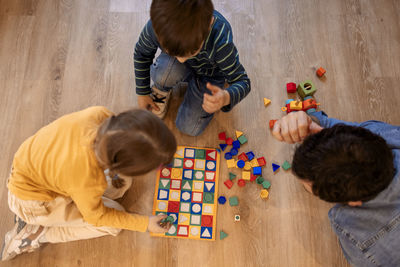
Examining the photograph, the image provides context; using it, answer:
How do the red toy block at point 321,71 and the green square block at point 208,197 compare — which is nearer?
the green square block at point 208,197

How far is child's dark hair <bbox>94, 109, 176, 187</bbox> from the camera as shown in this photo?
0.76 metres

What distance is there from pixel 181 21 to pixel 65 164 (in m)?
0.49

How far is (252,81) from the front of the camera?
1347 millimetres

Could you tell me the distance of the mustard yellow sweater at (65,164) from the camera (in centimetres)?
82

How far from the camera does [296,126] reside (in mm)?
975

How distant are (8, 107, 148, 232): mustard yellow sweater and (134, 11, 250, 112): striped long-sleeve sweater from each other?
280 millimetres

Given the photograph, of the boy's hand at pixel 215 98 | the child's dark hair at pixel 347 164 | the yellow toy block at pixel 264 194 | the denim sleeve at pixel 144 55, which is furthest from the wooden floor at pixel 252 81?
the child's dark hair at pixel 347 164

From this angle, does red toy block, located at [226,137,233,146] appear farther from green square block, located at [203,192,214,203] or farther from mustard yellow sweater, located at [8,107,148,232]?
mustard yellow sweater, located at [8,107,148,232]

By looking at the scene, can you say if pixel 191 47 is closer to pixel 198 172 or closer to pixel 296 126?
pixel 296 126

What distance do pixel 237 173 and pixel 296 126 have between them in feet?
1.17

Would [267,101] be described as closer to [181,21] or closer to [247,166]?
[247,166]

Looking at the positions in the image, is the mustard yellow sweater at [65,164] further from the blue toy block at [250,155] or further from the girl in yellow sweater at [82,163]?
the blue toy block at [250,155]

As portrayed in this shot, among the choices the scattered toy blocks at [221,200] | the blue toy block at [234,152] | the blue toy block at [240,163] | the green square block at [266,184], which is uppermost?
the blue toy block at [234,152]

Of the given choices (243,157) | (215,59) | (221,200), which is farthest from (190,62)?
(221,200)
